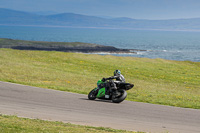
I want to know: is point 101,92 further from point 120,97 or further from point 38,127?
point 38,127

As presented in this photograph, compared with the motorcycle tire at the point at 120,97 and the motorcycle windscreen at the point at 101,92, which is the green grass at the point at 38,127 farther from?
the motorcycle windscreen at the point at 101,92

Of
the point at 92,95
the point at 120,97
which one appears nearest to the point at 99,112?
the point at 120,97

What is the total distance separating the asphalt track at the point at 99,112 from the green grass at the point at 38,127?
0.78 m

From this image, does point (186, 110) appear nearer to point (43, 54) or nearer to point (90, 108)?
point (90, 108)

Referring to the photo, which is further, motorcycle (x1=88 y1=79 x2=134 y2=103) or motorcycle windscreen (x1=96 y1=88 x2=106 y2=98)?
motorcycle windscreen (x1=96 y1=88 x2=106 y2=98)

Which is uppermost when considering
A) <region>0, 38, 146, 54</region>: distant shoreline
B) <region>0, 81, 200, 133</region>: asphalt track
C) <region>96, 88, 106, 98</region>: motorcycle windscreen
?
<region>0, 38, 146, 54</region>: distant shoreline

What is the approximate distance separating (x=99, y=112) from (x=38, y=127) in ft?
13.7

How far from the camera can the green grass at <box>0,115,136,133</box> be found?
954cm

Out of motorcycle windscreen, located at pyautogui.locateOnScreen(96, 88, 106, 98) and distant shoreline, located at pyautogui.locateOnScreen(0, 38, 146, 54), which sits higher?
distant shoreline, located at pyautogui.locateOnScreen(0, 38, 146, 54)

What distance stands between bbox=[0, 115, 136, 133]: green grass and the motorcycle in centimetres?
537

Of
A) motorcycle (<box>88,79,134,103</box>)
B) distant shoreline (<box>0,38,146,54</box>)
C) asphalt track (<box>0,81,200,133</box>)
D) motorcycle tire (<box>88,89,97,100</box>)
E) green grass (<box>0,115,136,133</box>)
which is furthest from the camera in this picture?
distant shoreline (<box>0,38,146,54</box>)

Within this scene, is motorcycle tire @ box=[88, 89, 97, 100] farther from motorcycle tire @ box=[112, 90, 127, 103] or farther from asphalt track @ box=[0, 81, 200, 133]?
motorcycle tire @ box=[112, 90, 127, 103]

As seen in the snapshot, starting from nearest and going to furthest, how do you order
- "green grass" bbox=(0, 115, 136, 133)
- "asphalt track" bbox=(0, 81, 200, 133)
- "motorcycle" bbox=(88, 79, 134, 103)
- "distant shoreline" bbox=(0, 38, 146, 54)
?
"green grass" bbox=(0, 115, 136, 133), "asphalt track" bbox=(0, 81, 200, 133), "motorcycle" bbox=(88, 79, 134, 103), "distant shoreline" bbox=(0, 38, 146, 54)

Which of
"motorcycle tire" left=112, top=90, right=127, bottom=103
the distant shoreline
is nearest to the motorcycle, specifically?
"motorcycle tire" left=112, top=90, right=127, bottom=103
